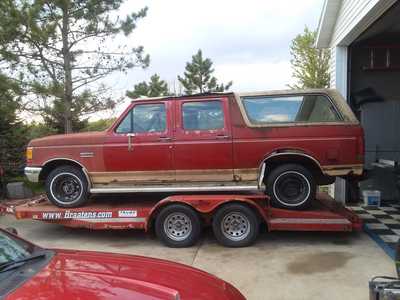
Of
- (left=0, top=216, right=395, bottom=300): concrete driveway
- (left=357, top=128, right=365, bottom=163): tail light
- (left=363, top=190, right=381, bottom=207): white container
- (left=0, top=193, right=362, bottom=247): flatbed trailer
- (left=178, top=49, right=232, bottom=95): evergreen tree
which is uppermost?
(left=178, top=49, right=232, bottom=95): evergreen tree

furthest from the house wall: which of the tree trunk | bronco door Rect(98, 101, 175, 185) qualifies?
the tree trunk

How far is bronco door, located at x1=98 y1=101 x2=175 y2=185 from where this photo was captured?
7105 millimetres

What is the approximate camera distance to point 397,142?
10.6 m

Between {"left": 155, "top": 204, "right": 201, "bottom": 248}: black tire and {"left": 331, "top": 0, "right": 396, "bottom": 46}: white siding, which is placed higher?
{"left": 331, "top": 0, "right": 396, "bottom": 46}: white siding

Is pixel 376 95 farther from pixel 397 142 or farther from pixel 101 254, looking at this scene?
pixel 101 254

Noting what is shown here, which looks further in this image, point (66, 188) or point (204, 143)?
point (66, 188)

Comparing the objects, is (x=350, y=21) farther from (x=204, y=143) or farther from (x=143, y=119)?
(x=143, y=119)

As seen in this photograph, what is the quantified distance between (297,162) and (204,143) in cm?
146

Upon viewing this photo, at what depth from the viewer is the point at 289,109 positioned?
7059 mm

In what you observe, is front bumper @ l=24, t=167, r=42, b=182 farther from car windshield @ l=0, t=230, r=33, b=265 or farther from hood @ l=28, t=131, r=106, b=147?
car windshield @ l=0, t=230, r=33, b=265

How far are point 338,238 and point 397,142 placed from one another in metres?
4.41

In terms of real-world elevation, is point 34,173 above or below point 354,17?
below

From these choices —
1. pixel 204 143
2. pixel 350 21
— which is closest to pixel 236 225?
pixel 204 143

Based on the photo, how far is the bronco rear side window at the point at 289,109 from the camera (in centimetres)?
699
